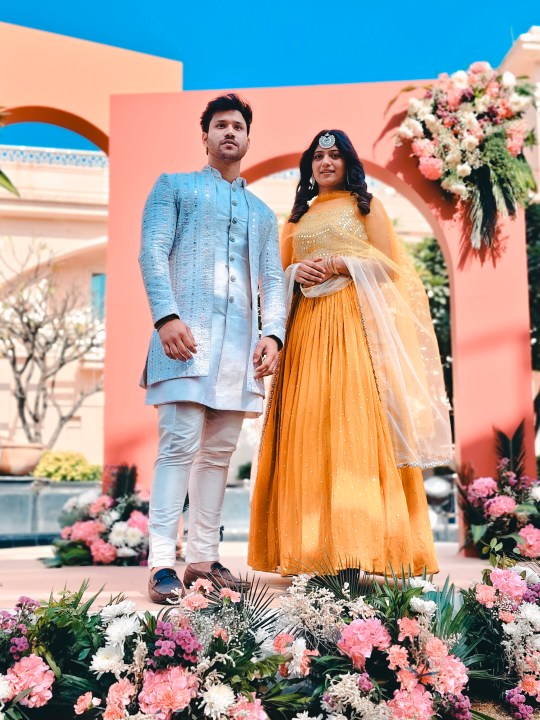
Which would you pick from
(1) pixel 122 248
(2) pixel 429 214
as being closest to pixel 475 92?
(2) pixel 429 214

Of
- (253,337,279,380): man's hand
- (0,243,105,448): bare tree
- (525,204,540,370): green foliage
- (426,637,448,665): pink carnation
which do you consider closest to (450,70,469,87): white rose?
(253,337,279,380): man's hand

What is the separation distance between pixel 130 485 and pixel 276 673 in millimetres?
3031

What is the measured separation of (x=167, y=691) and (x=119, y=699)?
0.12 meters

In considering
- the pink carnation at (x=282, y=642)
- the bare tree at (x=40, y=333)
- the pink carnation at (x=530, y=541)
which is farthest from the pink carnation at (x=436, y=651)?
the bare tree at (x=40, y=333)

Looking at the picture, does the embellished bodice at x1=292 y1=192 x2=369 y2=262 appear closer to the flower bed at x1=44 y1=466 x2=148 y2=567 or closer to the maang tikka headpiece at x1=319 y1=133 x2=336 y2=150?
the maang tikka headpiece at x1=319 y1=133 x2=336 y2=150

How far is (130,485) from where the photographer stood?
497cm

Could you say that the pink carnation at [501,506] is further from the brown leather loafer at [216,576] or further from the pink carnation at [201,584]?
the pink carnation at [201,584]

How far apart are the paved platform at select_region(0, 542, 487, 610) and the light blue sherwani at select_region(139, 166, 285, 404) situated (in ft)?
2.59

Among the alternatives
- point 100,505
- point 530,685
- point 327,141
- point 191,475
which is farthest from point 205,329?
point 100,505

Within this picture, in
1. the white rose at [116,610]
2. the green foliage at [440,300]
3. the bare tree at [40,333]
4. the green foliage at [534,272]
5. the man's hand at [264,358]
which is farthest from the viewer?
the bare tree at [40,333]

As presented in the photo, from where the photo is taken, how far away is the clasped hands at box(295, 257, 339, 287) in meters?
3.26

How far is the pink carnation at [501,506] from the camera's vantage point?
463cm

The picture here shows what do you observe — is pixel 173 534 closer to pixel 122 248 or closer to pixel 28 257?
pixel 122 248

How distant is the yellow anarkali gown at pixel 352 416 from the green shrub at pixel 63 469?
22.4ft
